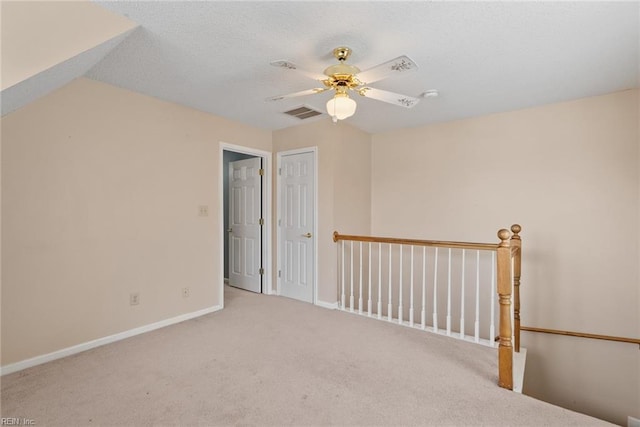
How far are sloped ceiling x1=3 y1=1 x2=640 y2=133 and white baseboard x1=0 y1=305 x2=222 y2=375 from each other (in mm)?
2317

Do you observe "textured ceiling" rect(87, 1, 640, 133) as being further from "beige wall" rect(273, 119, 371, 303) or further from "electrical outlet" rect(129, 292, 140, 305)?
"electrical outlet" rect(129, 292, 140, 305)

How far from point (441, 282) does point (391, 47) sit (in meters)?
2.96

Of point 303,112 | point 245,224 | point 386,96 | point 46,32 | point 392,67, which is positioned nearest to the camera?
point 46,32

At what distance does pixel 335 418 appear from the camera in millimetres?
1738

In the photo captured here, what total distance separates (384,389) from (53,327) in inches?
104

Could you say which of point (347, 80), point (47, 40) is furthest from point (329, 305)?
point (47, 40)

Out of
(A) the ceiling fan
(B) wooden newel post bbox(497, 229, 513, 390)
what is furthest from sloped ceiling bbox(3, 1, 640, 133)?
(B) wooden newel post bbox(497, 229, 513, 390)

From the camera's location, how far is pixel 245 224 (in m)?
4.59

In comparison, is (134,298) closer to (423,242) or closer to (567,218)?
(423,242)

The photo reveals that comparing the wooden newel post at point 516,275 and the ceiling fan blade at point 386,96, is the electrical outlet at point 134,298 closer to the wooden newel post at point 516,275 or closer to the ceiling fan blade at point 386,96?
the ceiling fan blade at point 386,96

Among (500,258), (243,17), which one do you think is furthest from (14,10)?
(500,258)

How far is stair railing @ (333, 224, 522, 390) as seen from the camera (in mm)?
2766

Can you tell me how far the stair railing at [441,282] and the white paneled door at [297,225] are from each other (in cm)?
44

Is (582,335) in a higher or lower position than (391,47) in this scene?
lower
